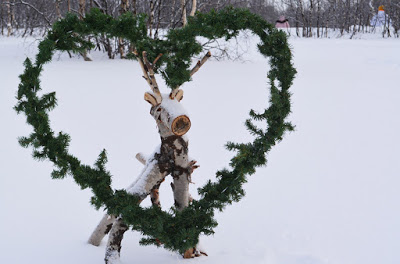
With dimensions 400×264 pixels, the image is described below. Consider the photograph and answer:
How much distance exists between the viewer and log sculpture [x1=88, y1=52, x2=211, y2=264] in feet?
7.00

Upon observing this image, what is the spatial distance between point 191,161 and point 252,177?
73.1 inches

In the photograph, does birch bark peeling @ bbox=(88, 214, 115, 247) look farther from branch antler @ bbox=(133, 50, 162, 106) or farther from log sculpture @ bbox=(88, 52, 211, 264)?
branch antler @ bbox=(133, 50, 162, 106)

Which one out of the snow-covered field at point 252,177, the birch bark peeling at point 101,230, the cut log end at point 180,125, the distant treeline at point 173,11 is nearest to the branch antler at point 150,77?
the cut log end at point 180,125

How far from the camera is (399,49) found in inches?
459

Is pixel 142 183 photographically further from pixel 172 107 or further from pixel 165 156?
pixel 172 107

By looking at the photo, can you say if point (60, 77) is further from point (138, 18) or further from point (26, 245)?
point (138, 18)

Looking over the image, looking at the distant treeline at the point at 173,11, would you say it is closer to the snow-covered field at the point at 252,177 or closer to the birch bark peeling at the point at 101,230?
the snow-covered field at the point at 252,177

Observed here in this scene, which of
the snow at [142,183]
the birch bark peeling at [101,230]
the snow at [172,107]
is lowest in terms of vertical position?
the birch bark peeling at [101,230]

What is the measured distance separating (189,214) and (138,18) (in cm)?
101

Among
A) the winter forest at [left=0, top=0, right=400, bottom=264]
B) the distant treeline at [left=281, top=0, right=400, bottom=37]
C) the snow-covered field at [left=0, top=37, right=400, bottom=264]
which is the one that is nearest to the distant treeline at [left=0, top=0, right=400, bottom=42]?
the distant treeline at [left=281, top=0, right=400, bottom=37]

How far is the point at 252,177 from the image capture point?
4.04 metres

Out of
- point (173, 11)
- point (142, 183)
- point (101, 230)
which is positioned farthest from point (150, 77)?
point (173, 11)

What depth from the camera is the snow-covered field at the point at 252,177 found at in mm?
2691

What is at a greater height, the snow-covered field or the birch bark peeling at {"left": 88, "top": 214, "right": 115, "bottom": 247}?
the birch bark peeling at {"left": 88, "top": 214, "right": 115, "bottom": 247}
